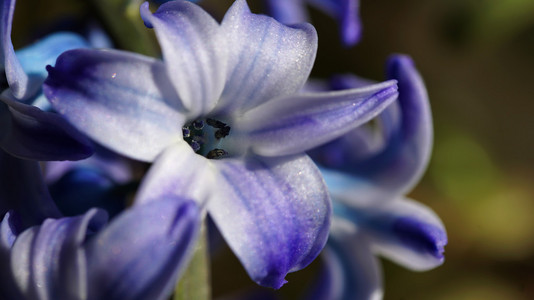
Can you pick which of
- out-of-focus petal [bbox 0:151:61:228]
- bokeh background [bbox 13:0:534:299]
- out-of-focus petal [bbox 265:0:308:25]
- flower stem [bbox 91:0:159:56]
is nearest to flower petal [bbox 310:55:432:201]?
out-of-focus petal [bbox 265:0:308:25]

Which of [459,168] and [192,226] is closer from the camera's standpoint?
[192,226]

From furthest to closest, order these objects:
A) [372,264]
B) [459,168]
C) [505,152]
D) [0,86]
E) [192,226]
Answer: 1. [505,152]
2. [459,168]
3. [372,264]
4. [0,86]
5. [192,226]

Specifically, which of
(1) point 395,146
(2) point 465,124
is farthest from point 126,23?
(2) point 465,124

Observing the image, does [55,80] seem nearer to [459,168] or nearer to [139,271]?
[139,271]

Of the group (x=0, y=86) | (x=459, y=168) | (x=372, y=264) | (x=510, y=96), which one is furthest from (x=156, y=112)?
(x=510, y=96)

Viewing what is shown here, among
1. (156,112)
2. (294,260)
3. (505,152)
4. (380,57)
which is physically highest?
(156,112)

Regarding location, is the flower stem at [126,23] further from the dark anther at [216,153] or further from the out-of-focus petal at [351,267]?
the out-of-focus petal at [351,267]
